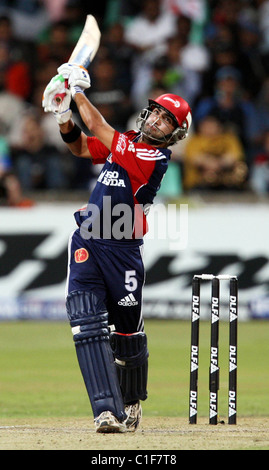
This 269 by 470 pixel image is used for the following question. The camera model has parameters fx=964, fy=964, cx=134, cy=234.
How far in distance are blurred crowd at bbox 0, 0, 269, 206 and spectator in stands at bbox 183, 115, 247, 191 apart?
14 mm

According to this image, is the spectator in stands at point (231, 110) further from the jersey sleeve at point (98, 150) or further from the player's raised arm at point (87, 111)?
the player's raised arm at point (87, 111)

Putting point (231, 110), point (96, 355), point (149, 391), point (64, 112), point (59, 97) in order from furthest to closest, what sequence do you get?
point (231, 110) < point (149, 391) < point (64, 112) < point (59, 97) < point (96, 355)

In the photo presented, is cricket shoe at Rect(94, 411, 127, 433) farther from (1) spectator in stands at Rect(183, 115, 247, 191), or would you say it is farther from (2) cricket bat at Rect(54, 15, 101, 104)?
(1) spectator in stands at Rect(183, 115, 247, 191)

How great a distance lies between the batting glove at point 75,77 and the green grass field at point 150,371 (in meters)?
2.43

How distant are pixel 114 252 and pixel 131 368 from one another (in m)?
0.83

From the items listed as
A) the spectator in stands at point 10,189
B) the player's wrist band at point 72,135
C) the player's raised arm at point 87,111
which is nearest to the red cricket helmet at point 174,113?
the player's raised arm at point 87,111

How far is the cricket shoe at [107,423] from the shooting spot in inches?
228

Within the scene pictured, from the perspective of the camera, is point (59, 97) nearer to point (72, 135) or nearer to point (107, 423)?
point (72, 135)

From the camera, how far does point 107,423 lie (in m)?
5.78

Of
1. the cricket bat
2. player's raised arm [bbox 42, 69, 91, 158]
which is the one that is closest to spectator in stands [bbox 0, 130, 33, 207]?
the cricket bat

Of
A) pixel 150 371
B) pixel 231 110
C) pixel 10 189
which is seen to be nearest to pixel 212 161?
pixel 231 110

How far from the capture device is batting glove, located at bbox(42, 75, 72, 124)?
6137 mm

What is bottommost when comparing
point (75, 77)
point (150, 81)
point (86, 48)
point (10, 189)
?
point (75, 77)
